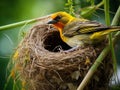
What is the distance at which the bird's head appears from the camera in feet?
11.5

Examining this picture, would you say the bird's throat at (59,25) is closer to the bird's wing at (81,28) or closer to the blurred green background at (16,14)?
the bird's wing at (81,28)

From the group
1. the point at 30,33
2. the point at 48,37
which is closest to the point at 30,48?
the point at 30,33

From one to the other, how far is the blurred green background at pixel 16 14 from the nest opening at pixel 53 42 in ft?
1.28

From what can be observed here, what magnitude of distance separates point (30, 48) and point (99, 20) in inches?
25.6

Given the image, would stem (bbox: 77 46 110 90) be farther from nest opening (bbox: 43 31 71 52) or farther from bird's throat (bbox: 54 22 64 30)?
nest opening (bbox: 43 31 71 52)

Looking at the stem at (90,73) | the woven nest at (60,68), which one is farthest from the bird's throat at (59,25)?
the stem at (90,73)

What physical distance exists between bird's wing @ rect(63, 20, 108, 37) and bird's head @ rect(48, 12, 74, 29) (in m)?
0.05

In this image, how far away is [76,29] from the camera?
139 inches

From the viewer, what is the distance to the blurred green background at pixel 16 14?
3326 millimetres

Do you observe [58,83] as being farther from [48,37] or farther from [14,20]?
[48,37]

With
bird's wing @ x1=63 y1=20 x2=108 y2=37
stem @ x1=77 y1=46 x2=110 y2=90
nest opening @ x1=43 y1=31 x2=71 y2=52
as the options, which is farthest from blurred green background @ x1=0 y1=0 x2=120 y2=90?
stem @ x1=77 y1=46 x2=110 y2=90

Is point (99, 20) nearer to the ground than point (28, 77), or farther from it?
farther from it

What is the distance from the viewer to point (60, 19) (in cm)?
363

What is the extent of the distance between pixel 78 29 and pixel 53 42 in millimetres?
655
